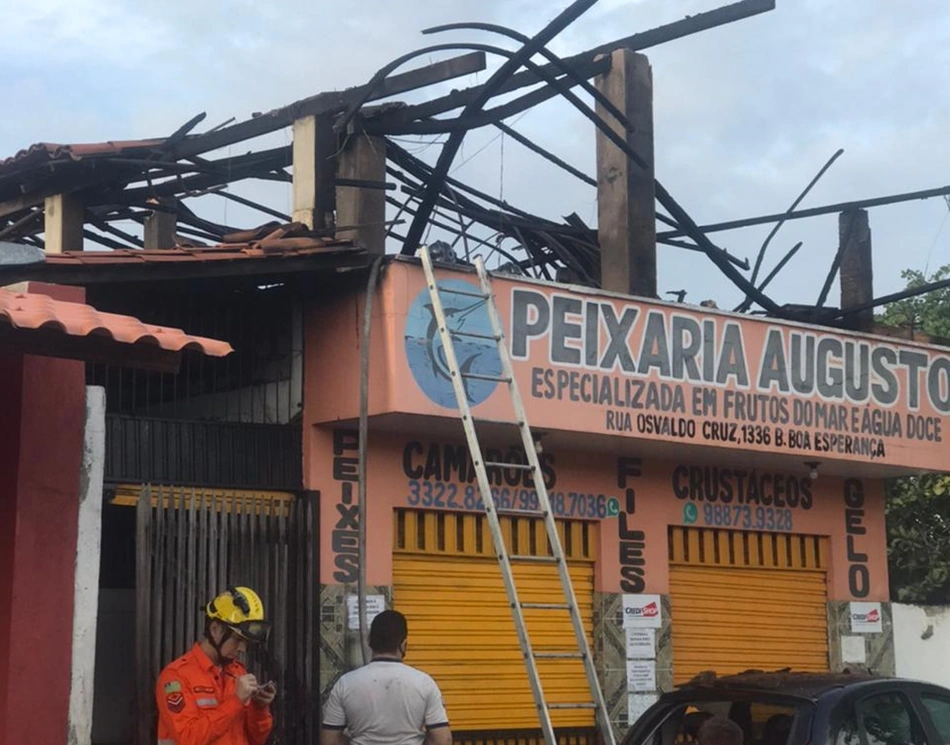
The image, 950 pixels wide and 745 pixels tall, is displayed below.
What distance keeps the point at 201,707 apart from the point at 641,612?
19.5 ft

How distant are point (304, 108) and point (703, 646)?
18.8 ft

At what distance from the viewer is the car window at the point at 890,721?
28.1 feet

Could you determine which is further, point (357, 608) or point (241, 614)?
point (357, 608)

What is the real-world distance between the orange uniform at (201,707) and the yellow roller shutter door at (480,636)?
3624mm

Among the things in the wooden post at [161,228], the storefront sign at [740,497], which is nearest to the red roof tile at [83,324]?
the storefront sign at [740,497]

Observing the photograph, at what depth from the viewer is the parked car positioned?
8336mm

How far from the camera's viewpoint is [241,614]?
7.80 metres

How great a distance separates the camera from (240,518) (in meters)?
10.3

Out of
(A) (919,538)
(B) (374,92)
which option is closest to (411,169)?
(B) (374,92)

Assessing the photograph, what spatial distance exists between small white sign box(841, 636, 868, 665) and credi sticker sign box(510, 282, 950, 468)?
1.80 meters

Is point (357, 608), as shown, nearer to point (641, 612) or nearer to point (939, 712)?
point (641, 612)

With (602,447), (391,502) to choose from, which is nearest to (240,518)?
(391,502)

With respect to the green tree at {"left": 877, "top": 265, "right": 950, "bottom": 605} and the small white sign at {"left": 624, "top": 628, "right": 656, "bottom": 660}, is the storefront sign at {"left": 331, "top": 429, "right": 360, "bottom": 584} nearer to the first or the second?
the small white sign at {"left": 624, "top": 628, "right": 656, "bottom": 660}

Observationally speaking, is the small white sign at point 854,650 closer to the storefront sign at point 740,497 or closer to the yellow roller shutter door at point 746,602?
the yellow roller shutter door at point 746,602
